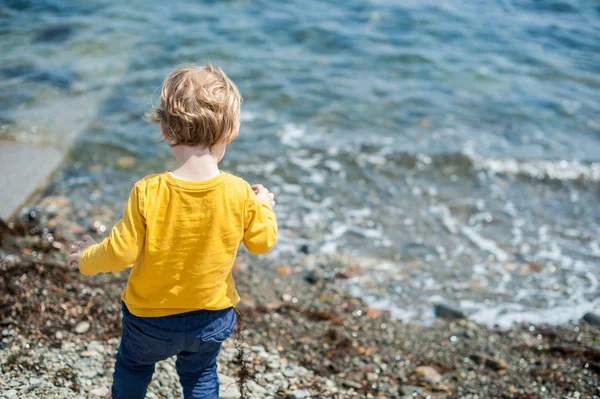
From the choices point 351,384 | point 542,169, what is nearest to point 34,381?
point 351,384

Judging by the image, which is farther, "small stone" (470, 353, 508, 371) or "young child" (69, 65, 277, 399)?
"small stone" (470, 353, 508, 371)

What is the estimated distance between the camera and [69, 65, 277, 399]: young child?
98.8 inches

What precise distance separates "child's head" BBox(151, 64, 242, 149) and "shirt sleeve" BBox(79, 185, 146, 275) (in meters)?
0.30

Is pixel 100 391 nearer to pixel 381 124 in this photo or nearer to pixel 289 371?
pixel 289 371

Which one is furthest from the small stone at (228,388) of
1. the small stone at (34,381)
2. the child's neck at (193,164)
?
the child's neck at (193,164)

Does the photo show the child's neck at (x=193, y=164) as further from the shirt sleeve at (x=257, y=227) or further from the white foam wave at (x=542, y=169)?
the white foam wave at (x=542, y=169)

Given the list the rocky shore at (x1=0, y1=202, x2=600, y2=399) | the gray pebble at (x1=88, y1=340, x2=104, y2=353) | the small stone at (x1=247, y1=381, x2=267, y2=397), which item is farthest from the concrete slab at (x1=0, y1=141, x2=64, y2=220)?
the small stone at (x1=247, y1=381, x2=267, y2=397)

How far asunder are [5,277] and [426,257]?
3917 mm

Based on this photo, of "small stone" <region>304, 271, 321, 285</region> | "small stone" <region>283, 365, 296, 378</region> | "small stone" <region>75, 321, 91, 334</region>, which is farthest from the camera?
"small stone" <region>304, 271, 321, 285</region>

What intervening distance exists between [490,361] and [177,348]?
2.74 m

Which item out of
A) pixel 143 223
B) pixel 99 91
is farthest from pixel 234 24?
pixel 143 223

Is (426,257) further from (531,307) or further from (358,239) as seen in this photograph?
(531,307)

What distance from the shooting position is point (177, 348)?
2846mm

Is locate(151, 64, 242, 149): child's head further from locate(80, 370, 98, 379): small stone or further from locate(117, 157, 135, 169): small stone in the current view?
locate(117, 157, 135, 169): small stone
